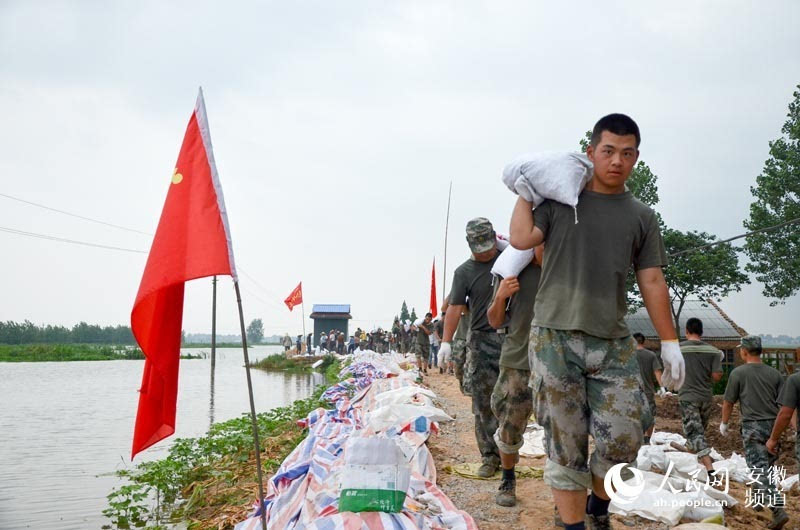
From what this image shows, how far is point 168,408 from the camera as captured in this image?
312cm

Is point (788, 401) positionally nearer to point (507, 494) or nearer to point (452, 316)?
point (507, 494)

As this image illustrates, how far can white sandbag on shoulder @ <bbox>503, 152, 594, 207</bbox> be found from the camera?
9.16 feet

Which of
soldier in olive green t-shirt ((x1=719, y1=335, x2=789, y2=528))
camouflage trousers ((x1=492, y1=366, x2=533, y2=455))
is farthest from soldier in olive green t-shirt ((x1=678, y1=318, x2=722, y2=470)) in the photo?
camouflage trousers ((x1=492, y1=366, x2=533, y2=455))

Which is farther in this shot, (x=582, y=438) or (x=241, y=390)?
(x=241, y=390)

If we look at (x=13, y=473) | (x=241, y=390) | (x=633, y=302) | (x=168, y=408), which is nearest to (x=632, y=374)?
(x=168, y=408)

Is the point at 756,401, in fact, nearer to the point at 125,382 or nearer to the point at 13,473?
the point at 13,473

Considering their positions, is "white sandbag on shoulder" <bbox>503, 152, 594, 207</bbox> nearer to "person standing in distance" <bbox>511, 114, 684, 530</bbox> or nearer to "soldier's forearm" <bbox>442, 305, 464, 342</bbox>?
"person standing in distance" <bbox>511, 114, 684, 530</bbox>

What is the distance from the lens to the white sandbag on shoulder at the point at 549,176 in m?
2.79

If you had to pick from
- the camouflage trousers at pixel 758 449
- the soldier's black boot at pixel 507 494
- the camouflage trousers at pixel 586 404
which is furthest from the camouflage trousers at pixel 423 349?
the camouflage trousers at pixel 586 404

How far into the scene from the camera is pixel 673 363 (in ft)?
9.36

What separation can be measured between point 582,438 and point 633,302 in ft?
71.8

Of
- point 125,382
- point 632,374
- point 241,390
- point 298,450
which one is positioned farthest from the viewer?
point 125,382

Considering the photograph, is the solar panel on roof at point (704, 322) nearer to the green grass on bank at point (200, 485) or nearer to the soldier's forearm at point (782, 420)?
the soldier's forearm at point (782, 420)

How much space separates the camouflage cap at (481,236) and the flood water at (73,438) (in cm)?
426
